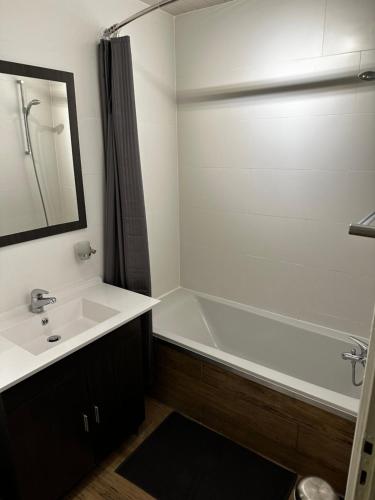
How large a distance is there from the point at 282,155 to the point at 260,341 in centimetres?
132

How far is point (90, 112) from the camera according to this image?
6.55 feet

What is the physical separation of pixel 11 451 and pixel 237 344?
167cm

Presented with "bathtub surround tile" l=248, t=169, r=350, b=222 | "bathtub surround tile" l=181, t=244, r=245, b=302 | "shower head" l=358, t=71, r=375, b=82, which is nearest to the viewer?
"shower head" l=358, t=71, r=375, b=82

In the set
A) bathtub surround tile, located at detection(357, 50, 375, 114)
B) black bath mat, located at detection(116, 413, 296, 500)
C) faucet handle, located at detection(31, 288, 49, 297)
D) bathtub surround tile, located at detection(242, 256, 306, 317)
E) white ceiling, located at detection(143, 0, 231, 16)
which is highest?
white ceiling, located at detection(143, 0, 231, 16)

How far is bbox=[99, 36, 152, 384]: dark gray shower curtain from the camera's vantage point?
1.93 m

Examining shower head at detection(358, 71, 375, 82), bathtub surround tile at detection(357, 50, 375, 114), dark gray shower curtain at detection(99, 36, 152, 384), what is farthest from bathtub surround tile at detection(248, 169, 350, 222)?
dark gray shower curtain at detection(99, 36, 152, 384)

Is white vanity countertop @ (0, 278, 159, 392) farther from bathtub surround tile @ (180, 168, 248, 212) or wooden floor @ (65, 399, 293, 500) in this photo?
bathtub surround tile @ (180, 168, 248, 212)

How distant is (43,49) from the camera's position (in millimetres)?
1727

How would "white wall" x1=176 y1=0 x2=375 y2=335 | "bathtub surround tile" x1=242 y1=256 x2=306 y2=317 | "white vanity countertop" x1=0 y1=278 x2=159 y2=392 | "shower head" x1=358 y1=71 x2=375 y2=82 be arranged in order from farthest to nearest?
"bathtub surround tile" x1=242 y1=256 x2=306 y2=317
"white wall" x1=176 y1=0 x2=375 y2=335
"shower head" x1=358 y1=71 x2=375 y2=82
"white vanity countertop" x1=0 y1=278 x2=159 y2=392

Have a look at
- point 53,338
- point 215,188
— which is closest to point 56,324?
point 53,338

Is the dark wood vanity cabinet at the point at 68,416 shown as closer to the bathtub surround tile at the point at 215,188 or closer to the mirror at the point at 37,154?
the mirror at the point at 37,154

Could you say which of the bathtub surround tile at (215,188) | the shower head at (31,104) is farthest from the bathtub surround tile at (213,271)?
the shower head at (31,104)

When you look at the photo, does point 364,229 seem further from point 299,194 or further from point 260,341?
point 260,341

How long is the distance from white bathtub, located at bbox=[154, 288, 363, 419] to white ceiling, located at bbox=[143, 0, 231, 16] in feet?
6.63
